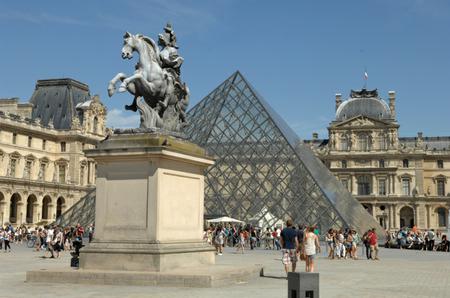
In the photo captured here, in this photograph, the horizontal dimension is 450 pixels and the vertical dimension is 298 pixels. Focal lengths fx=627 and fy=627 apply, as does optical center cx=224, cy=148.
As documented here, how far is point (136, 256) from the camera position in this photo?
28.4 feet

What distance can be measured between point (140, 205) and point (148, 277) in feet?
3.42

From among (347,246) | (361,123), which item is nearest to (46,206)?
(361,123)

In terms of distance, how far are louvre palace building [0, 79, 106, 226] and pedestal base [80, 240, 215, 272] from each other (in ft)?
146

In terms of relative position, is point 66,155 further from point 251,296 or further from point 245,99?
point 251,296

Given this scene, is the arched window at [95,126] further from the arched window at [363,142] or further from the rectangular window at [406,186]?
the rectangular window at [406,186]

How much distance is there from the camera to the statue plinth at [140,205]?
870 cm

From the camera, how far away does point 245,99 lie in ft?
103

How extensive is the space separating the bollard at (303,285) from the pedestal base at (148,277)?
7.95 feet

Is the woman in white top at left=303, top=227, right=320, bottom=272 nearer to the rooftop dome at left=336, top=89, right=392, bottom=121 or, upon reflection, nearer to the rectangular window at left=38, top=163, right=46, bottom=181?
the rectangular window at left=38, top=163, right=46, bottom=181

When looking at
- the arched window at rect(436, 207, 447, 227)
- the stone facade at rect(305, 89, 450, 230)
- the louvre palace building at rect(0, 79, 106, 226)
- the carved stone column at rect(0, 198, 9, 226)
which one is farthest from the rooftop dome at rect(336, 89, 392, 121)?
the carved stone column at rect(0, 198, 9, 226)

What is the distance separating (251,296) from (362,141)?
63566mm

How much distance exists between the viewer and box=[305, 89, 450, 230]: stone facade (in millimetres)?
68562

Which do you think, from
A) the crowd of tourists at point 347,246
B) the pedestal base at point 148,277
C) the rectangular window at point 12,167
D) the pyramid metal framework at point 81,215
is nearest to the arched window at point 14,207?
the rectangular window at point 12,167

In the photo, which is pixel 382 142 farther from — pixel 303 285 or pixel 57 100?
pixel 303 285
